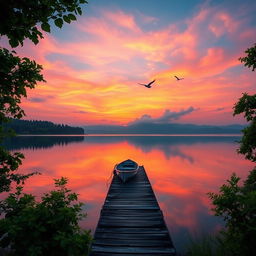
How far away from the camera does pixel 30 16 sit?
3.42 meters

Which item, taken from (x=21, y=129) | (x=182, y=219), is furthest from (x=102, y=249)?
(x=21, y=129)

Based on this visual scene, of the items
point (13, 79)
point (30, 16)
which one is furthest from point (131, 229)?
point (30, 16)

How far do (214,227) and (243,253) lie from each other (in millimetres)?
12415

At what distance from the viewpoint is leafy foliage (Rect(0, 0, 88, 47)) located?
326 cm

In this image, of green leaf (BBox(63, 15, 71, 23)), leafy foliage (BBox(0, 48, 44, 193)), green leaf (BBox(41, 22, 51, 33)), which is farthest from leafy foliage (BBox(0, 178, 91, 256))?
green leaf (BBox(63, 15, 71, 23))

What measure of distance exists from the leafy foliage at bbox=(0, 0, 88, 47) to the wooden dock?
8251 millimetres

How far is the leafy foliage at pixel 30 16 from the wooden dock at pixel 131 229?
8251 mm

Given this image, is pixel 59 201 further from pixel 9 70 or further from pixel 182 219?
pixel 182 219

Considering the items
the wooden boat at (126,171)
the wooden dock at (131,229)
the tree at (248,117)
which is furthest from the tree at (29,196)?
the wooden boat at (126,171)

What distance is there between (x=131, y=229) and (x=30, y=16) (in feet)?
33.4

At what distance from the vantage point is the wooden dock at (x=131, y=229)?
27.3 feet

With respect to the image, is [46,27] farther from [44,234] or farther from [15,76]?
→ [44,234]

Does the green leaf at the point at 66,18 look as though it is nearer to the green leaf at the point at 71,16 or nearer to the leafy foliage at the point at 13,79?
the green leaf at the point at 71,16

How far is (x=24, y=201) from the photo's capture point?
494 centimetres
